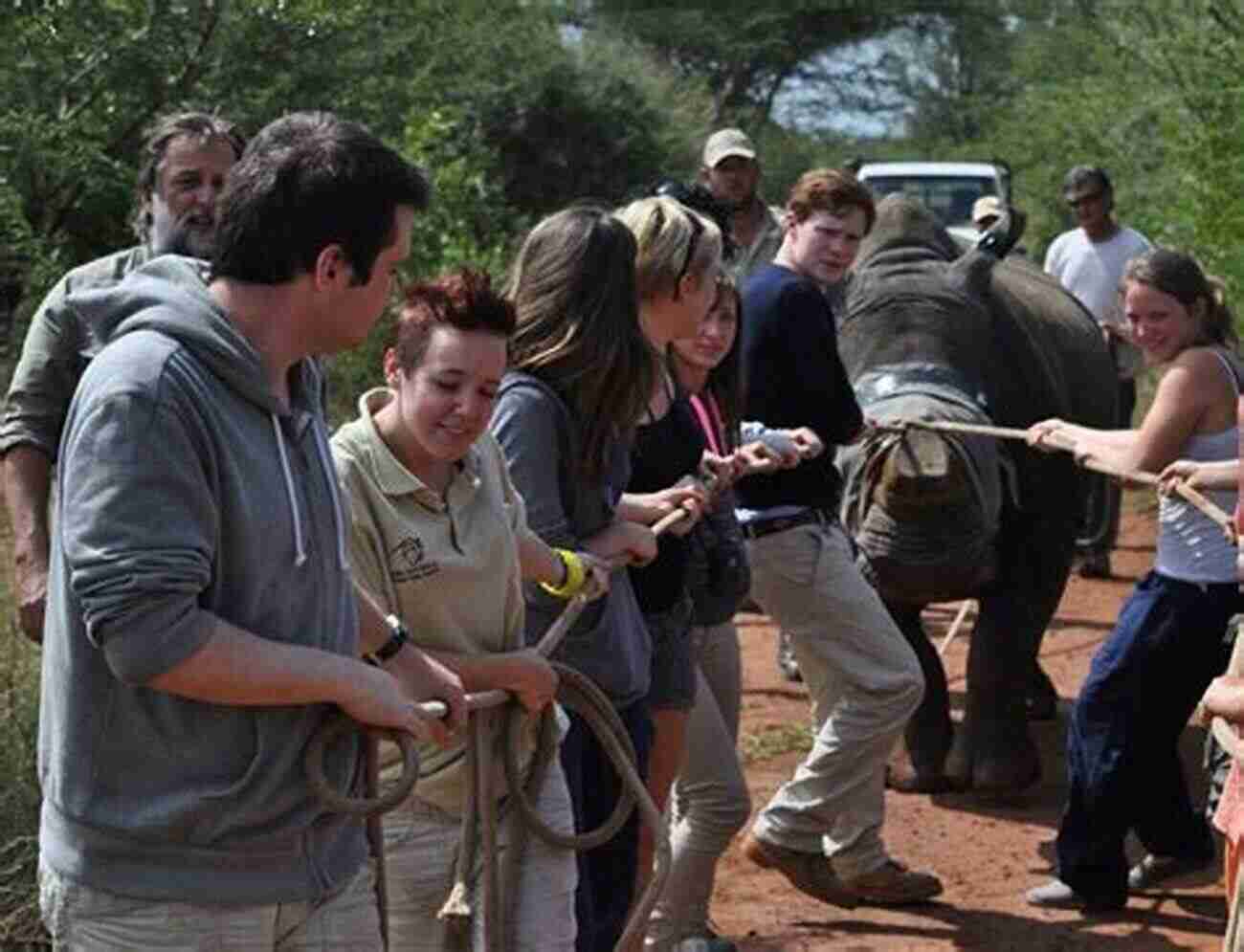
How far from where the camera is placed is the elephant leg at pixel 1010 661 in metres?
9.01

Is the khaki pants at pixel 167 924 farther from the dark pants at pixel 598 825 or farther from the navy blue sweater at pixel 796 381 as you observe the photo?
the navy blue sweater at pixel 796 381

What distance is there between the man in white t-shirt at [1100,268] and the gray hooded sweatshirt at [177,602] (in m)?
10.1

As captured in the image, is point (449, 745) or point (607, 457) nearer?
point (449, 745)

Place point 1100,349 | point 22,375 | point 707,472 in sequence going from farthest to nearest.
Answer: point 1100,349
point 707,472
point 22,375

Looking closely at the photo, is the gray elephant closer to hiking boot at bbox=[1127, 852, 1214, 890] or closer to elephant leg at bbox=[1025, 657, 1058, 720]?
elephant leg at bbox=[1025, 657, 1058, 720]

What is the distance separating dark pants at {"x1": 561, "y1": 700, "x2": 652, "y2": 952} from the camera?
5344mm

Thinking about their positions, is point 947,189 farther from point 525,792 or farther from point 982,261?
point 525,792

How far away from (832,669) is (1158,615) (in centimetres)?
89

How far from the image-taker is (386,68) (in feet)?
40.3

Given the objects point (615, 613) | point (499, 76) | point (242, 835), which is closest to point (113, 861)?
point (242, 835)

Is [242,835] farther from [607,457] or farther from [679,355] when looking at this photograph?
[679,355]

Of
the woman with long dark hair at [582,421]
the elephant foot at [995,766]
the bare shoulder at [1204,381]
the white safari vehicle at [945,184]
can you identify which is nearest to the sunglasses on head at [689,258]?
the woman with long dark hair at [582,421]

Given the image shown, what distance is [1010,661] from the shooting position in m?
9.23

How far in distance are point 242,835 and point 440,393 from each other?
113 cm
